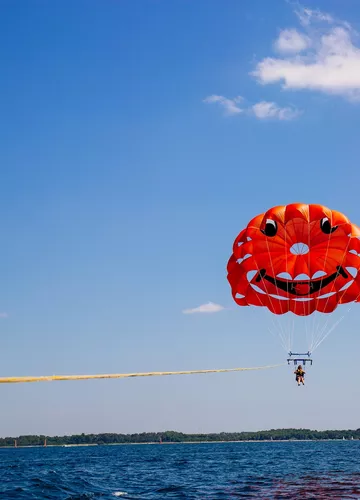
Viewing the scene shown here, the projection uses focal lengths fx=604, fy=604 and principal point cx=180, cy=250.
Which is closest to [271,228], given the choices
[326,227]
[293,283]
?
[326,227]

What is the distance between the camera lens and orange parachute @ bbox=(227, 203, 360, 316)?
2345 cm

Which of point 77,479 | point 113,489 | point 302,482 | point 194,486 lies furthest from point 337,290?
point 77,479

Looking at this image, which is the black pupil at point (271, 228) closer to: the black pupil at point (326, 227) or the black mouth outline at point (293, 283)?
the black pupil at point (326, 227)

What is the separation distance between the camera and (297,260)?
81.9ft

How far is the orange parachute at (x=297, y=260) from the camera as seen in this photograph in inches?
923

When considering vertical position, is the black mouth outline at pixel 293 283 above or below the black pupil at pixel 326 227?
below

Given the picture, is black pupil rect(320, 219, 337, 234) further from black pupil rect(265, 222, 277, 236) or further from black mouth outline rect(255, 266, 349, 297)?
black mouth outline rect(255, 266, 349, 297)

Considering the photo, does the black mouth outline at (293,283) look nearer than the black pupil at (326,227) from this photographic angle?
No

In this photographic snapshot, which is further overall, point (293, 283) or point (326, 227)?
point (293, 283)

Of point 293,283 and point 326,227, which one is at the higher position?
point 326,227

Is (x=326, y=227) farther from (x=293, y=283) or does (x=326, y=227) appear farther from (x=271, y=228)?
(x=293, y=283)

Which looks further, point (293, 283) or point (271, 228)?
point (293, 283)

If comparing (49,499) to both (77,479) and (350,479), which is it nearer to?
(77,479)

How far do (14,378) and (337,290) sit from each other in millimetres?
19347
